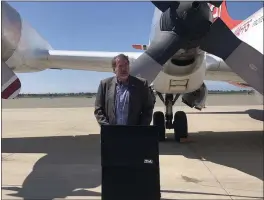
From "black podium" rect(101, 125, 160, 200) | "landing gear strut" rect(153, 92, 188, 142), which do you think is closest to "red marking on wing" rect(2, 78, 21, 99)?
"black podium" rect(101, 125, 160, 200)

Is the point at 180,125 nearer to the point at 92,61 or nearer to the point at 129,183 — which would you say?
the point at 92,61

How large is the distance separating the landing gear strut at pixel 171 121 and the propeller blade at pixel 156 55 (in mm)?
2870

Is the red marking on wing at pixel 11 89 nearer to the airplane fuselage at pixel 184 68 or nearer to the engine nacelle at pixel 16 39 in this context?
the engine nacelle at pixel 16 39

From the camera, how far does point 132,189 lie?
288 centimetres

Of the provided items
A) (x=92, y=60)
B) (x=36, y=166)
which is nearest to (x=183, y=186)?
(x=36, y=166)

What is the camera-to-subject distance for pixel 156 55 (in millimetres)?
5930

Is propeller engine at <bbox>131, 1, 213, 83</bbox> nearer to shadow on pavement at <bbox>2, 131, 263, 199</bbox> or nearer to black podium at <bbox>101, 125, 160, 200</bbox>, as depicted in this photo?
shadow on pavement at <bbox>2, 131, 263, 199</bbox>

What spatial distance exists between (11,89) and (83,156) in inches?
116

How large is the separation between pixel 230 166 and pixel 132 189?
358 cm

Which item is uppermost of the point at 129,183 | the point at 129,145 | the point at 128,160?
the point at 129,145

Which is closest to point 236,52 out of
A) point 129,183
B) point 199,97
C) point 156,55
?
point 156,55

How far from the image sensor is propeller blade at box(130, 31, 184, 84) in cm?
584

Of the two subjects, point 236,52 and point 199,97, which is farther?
point 199,97

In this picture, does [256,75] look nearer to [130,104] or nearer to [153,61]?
[153,61]
